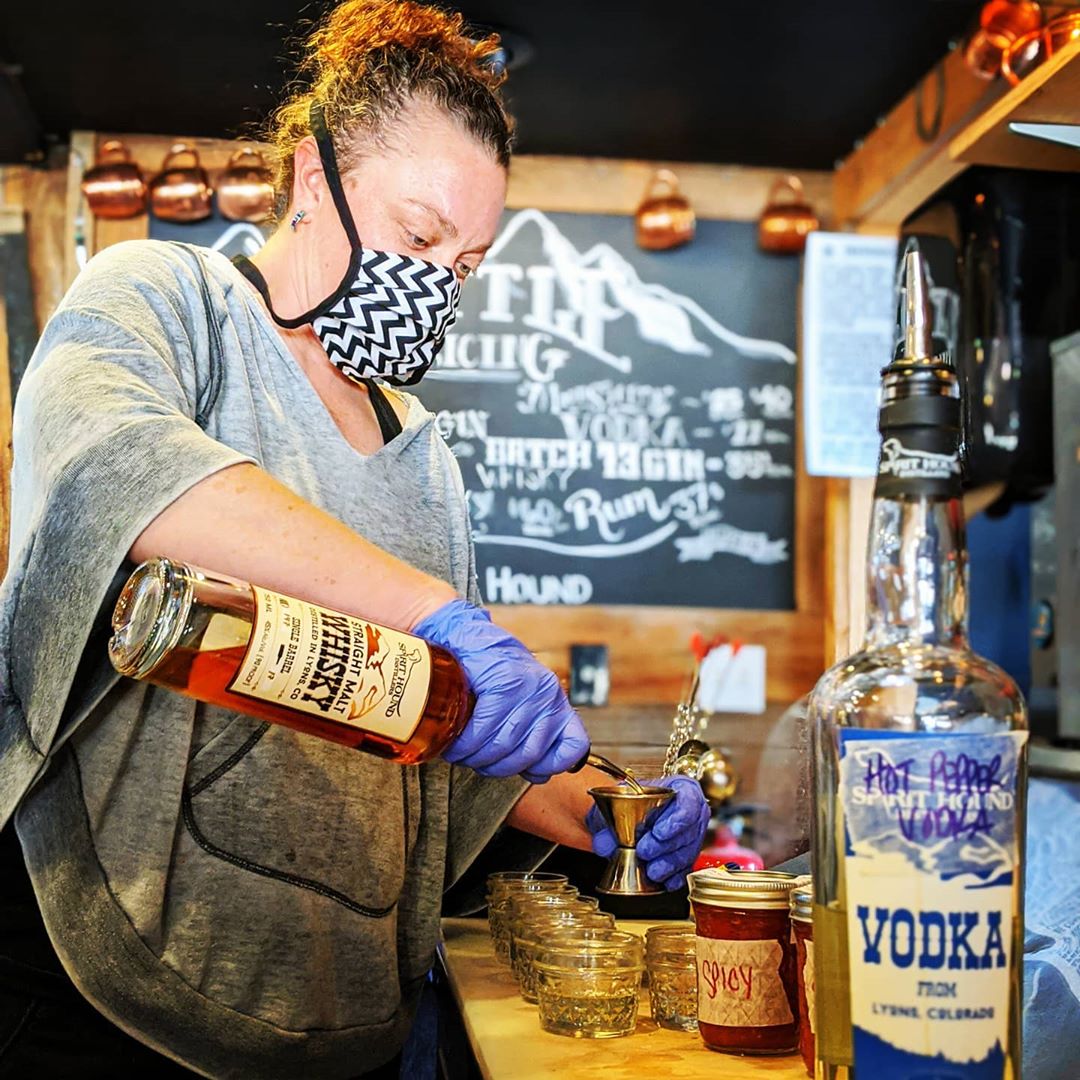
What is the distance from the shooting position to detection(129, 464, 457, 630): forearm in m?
0.83

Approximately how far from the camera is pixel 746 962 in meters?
0.85

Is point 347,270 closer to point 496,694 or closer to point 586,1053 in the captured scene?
point 496,694

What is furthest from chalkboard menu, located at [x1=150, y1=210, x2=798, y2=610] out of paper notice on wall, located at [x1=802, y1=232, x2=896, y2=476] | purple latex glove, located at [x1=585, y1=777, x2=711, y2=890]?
purple latex glove, located at [x1=585, y1=777, x2=711, y2=890]

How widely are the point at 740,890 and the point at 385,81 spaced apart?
2.85 ft

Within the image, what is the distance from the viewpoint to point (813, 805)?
664 millimetres

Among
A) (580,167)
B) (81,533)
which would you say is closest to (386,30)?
(81,533)

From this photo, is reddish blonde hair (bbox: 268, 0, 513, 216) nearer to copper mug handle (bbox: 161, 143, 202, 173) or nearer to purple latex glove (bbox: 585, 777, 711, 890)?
purple latex glove (bbox: 585, 777, 711, 890)

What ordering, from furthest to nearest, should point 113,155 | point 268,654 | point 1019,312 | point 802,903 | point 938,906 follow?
point 113,155 → point 1019,312 → point 802,903 → point 268,654 → point 938,906

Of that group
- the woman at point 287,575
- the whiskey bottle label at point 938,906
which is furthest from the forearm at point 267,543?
the whiskey bottle label at point 938,906

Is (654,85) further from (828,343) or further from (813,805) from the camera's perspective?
(813,805)

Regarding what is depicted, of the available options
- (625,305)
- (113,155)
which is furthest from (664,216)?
(113,155)

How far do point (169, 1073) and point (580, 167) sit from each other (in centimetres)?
261

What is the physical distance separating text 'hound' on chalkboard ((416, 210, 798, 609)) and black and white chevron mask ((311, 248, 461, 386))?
6.21 feet

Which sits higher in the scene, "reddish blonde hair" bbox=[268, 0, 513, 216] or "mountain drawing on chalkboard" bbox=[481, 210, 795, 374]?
"mountain drawing on chalkboard" bbox=[481, 210, 795, 374]
